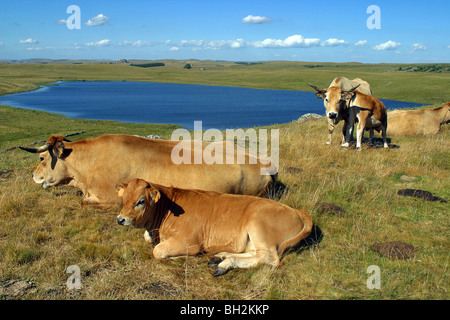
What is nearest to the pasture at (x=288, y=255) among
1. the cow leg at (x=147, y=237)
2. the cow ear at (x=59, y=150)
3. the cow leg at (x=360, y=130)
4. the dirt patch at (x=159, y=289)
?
the dirt patch at (x=159, y=289)

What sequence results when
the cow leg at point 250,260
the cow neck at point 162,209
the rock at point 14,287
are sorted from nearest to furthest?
the rock at point 14,287 < the cow leg at point 250,260 < the cow neck at point 162,209

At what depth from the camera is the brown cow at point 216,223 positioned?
5547 millimetres

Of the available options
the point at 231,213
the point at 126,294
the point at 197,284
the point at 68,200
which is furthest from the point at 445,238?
the point at 68,200

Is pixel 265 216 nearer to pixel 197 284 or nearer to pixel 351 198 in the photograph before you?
pixel 197 284

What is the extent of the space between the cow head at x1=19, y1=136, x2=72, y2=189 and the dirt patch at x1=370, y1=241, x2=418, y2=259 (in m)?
6.31

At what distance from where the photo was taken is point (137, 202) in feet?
18.4

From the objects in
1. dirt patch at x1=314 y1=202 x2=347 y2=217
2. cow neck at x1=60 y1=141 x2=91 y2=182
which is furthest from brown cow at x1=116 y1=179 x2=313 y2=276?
cow neck at x1=60 y1=141 x2=91 y2=182

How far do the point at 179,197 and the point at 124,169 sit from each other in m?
1.92

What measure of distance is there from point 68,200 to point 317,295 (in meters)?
5.57

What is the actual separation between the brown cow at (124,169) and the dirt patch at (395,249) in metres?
2.62

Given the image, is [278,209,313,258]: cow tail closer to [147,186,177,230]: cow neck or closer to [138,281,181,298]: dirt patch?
[138,281,181,298]: dirt patch

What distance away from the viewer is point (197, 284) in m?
5.09

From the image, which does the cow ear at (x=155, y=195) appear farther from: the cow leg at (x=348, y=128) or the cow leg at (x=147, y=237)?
the cow leg at (x=348, y=128)

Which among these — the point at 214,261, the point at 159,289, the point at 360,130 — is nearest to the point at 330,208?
the point at 214,261
